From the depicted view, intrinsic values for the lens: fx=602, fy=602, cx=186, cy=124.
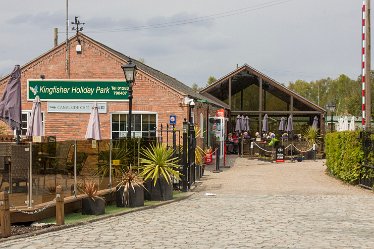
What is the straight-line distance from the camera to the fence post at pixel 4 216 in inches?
352

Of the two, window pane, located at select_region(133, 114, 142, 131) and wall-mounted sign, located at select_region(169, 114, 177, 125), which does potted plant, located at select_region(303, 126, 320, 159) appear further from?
window pane, located at select_region(133, 114, 142, 131)

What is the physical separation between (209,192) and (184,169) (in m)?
0.94

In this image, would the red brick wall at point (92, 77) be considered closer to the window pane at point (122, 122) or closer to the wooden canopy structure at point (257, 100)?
the window pane at point (122, 122)

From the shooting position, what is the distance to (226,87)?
45.0 m

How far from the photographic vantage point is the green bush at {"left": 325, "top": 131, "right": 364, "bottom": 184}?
18.0 metres

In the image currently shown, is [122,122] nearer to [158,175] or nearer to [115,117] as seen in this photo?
[115,117]

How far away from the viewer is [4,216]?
8961 millimetres

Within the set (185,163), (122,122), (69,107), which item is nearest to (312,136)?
(122,122)

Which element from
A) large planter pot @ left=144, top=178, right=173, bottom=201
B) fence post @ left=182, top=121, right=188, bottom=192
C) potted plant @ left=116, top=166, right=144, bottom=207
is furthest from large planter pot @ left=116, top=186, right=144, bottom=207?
fence post @ left=182, top=121, right=188, bottom=192

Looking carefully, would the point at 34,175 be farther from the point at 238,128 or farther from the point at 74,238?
the point at 238,128

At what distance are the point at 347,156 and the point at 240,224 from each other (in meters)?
9.15

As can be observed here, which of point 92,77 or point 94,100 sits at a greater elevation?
point 92,77

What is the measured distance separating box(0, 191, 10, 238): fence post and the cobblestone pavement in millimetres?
324

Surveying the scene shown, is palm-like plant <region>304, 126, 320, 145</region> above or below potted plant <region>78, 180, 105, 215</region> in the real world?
above
